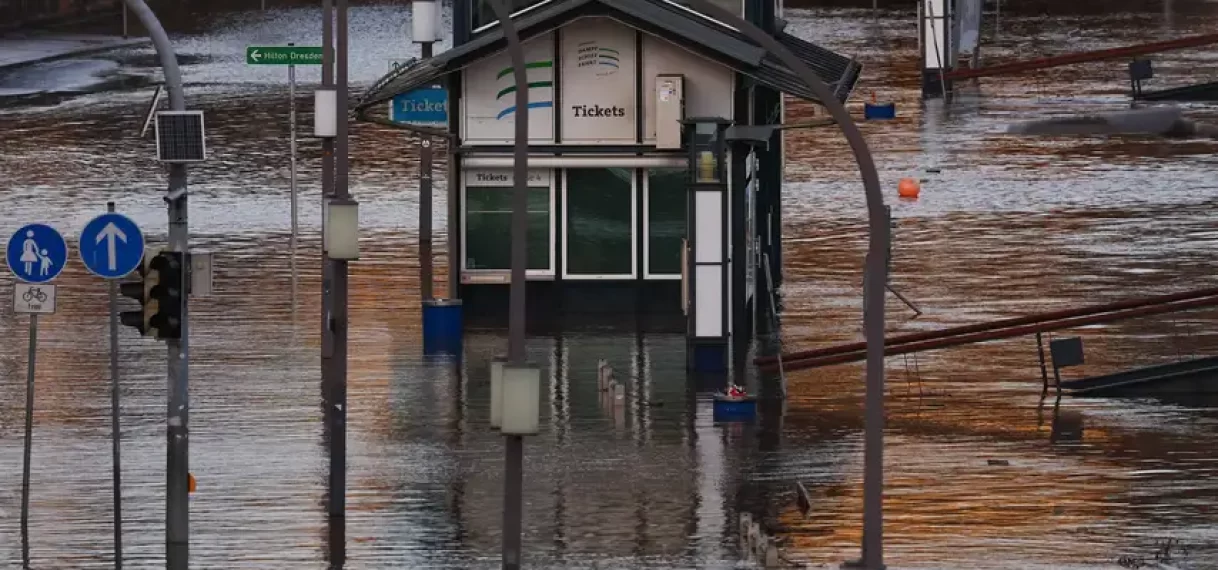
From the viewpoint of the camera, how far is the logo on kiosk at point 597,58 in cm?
3150

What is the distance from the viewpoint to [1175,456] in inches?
922

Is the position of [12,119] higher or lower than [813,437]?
higher

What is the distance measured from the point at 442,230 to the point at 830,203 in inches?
270

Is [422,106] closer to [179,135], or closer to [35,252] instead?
[35,252]

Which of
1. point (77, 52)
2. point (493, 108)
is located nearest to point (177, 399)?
point (493, 108)

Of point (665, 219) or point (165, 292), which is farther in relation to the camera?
point (665, 219)

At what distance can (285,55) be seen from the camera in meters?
30.2

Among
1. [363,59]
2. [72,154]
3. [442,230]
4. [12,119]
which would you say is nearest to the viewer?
[442,230]

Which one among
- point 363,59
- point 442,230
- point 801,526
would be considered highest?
point 363,59

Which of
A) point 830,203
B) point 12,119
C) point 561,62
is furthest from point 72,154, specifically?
point 561,62

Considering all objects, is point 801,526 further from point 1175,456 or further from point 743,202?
point 743,202

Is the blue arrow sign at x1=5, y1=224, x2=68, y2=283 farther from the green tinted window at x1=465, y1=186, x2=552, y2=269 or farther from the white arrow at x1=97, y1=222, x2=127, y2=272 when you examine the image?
the green tinted window at x1=465, y1=186, x2=552, y2=269

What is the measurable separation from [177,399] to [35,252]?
1880 millimetres

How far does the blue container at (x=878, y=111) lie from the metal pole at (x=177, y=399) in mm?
31691
